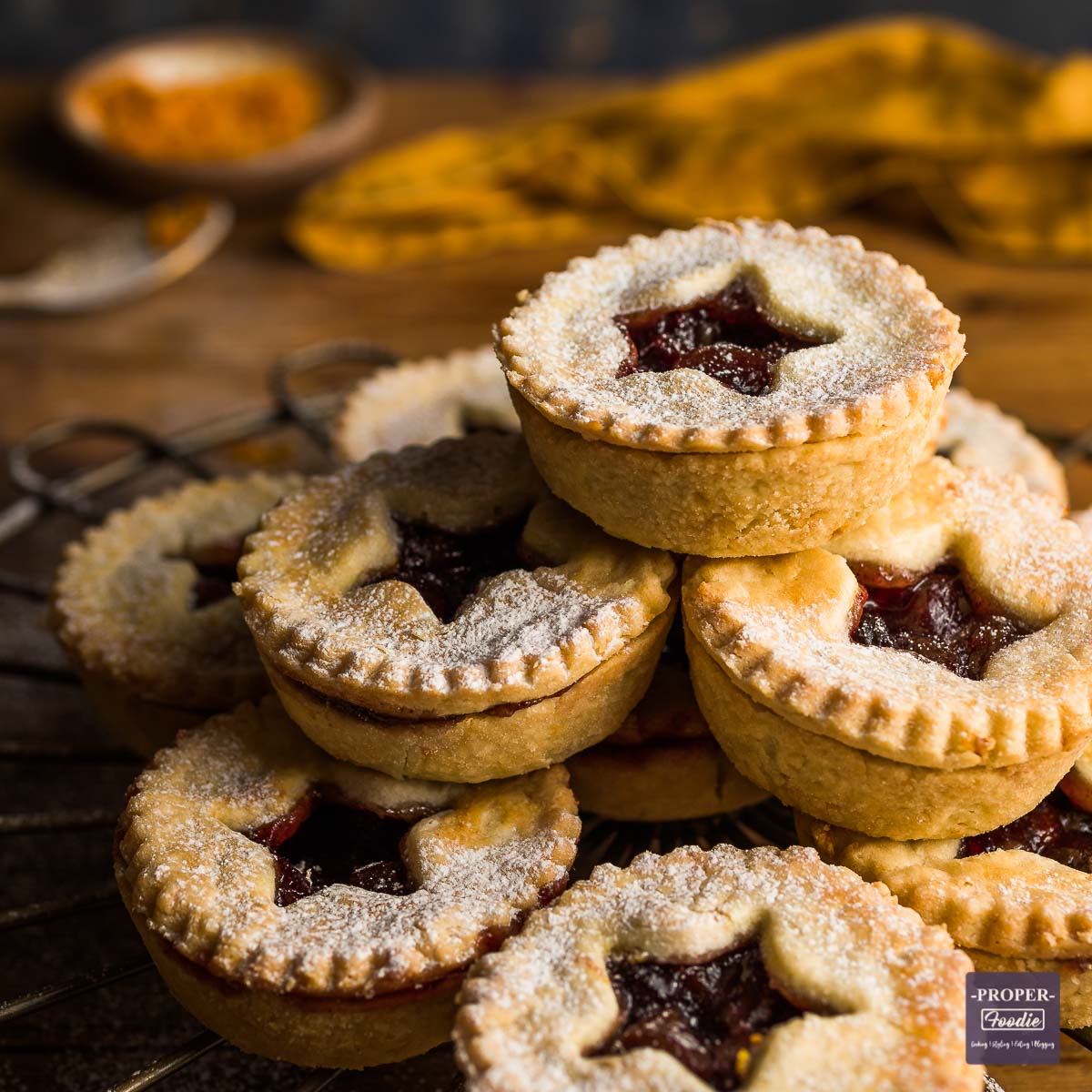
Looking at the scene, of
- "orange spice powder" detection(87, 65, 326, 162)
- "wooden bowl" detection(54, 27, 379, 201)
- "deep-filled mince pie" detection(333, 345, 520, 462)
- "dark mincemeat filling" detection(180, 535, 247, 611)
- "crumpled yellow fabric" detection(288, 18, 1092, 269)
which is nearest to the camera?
"dark mincemeat filling" detection(180, 535, 247, 611)

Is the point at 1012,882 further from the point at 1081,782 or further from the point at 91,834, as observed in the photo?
the point at 91,834

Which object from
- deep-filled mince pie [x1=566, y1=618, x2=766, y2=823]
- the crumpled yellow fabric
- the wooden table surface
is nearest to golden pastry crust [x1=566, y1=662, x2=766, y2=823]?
deep-filled mince pie [x1=566, y1=618, x2=766, y2=823]

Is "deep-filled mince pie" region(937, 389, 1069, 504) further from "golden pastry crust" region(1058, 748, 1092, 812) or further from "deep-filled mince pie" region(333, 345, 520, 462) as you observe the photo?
"deep-filled mince pie" region(333, 345, 520, 462)

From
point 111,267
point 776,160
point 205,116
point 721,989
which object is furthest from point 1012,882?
point 205,116

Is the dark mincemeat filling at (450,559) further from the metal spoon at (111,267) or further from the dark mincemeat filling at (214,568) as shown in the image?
the metal spoon at (111,267)

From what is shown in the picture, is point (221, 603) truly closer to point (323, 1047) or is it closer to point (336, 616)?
point (336, 616)

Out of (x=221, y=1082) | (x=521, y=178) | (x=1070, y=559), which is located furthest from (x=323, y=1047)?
(x=521, y=178)
